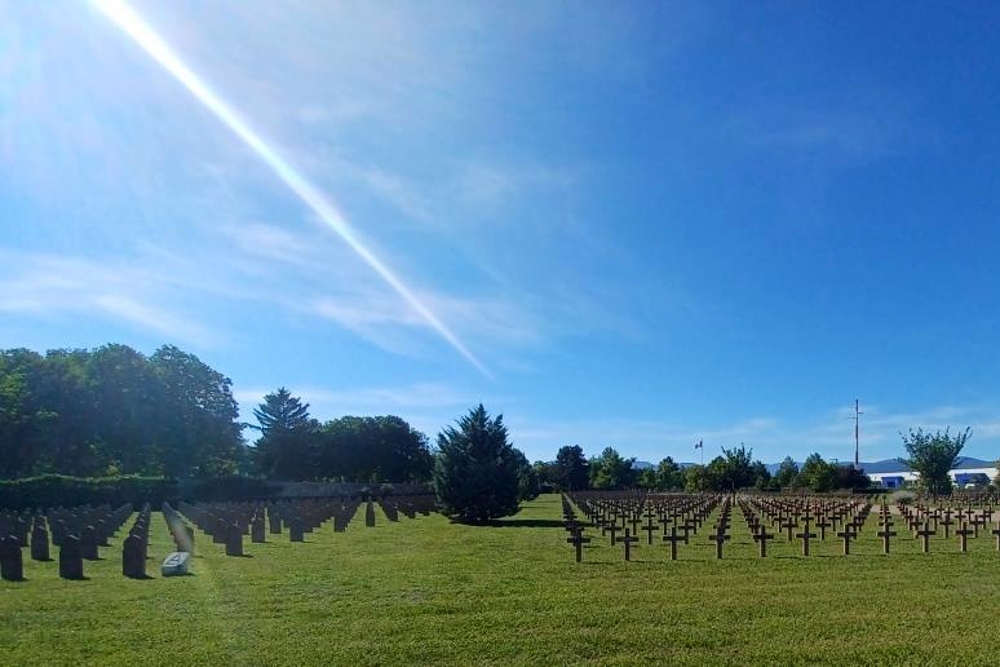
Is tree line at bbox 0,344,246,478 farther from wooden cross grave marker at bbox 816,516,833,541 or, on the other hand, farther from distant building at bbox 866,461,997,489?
distant building at bbox 866,461,997,489

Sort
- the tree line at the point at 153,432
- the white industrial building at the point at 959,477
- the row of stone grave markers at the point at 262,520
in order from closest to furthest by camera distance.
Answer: the row of stone grave markers at the point at 262,520, the tree line at the point at 153,432, the white industrial building at the point at 959,477

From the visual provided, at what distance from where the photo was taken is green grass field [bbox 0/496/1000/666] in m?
9.29

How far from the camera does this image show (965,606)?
39.6ft

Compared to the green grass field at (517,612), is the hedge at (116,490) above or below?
below

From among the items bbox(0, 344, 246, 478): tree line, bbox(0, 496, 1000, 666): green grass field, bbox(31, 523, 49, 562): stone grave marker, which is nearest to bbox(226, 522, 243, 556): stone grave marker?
bbox(0, 496, 1000, 666): green grass field

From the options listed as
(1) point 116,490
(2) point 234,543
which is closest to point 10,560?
(2) point 234,543

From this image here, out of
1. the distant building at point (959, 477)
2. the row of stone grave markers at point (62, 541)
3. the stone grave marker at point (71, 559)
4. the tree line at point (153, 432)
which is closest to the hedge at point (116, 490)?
the tree line at point (153, 432)

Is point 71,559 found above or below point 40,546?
above

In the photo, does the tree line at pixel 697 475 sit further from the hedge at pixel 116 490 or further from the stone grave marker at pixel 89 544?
the stone grave marker at pixel 89 544

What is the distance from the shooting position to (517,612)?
37.9ft

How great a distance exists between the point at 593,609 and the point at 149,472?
60.8 m

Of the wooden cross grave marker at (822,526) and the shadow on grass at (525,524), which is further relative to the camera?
the shadow on grass at (525,524)

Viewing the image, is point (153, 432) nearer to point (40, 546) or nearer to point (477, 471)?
point (477, 471)

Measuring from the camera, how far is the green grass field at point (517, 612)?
30.5ft
